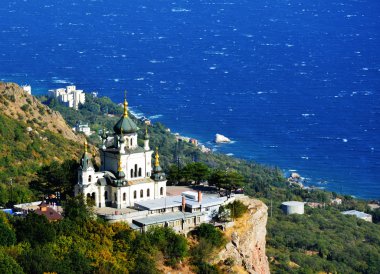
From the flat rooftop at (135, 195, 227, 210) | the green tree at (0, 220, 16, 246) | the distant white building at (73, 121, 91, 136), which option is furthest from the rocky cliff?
the green tree at (0, 220, 16, 246)

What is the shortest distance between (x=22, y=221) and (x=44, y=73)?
98844 millimetres

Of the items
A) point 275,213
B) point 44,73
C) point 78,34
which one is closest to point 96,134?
point 275,213

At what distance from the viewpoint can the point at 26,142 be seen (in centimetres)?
7894

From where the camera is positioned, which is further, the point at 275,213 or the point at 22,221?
the point at 275,213

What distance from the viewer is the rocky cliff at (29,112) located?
A: 86.0 metres

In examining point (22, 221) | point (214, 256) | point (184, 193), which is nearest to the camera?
point (22, 221)

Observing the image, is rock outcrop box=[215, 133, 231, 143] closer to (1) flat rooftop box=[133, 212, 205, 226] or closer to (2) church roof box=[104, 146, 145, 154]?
(2) church roof box=[104, 146, 145, 154]

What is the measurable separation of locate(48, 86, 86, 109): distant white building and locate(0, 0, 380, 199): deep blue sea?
755 centimetres

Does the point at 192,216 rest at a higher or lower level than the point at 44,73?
lower

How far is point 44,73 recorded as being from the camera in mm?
148500

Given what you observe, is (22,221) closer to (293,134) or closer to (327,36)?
(293,134)

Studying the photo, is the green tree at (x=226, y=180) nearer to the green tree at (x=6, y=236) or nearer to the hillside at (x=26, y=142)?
the hillside at (x=26, y=142)

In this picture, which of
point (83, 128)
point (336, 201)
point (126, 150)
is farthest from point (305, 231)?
point (83, 128)

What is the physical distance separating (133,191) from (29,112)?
32.5 metres
